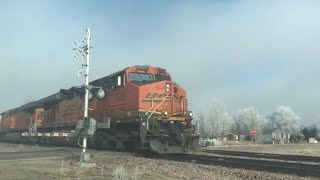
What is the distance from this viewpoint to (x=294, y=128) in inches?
4584

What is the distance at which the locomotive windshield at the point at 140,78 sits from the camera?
70.7 feet

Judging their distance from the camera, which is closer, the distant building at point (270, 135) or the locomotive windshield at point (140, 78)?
the locomotive windshield at point (140, 78)

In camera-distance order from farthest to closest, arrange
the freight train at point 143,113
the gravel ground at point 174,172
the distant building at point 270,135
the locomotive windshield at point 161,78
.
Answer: the distant building at point 270,135
the locomotive windshield at point 161,78
the freight train at point 143,113
the gravel ground at point 174,172

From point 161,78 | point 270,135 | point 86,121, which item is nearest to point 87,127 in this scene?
point 86,121

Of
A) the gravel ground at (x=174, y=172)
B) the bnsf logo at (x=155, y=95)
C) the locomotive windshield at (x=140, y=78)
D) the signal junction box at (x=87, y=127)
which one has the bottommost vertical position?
the gravel ground at (x=174, y=172)

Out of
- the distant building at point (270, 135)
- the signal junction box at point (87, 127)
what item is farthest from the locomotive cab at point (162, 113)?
the distant building at point (270, 135)

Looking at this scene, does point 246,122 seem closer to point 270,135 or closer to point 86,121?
point 270,135

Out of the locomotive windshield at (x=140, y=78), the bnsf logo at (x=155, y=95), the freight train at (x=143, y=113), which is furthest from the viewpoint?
the locomotive windshield at (x=140, y=78)

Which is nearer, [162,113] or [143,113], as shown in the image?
[143,113]

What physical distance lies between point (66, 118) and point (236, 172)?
18263 millimetres

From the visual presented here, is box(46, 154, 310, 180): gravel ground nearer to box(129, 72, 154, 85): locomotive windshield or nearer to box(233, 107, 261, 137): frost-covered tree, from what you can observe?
box(129, 72, 154, 85): locomotive windshield

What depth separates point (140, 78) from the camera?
71.6ft

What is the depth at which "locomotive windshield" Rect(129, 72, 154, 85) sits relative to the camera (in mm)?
21547

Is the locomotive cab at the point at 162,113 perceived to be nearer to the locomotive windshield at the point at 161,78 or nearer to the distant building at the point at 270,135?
the locomotive windshield at the point at 161,78
